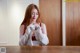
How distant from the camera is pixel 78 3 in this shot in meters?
3.71

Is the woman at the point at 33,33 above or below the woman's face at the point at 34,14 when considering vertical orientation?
below

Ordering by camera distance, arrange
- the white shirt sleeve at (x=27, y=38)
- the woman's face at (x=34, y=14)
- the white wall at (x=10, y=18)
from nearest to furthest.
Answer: the white shirt sleeve at (x=27, y=38) < the woman's face at (x=34, y=14) < the white wall at (x=10, y=18)

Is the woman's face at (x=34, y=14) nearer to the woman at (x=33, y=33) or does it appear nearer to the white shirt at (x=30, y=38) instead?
the woman at (x=33, y=33)

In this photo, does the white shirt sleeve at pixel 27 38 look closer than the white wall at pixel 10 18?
Yes

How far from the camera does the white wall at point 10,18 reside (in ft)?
11.5

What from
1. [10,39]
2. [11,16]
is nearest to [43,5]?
[11,16]

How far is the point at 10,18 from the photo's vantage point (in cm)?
354

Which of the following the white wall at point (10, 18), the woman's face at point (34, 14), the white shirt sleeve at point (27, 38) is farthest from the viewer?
the white wall at point (10, 18)

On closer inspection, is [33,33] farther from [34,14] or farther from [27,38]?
[34,14]

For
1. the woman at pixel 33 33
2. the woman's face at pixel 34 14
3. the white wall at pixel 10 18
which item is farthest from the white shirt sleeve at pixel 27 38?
the white wall at pixel 10 18

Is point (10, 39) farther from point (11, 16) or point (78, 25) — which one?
point (78, 25)

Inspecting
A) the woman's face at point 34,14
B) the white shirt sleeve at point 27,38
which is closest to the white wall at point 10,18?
the woman's face at point 34,14

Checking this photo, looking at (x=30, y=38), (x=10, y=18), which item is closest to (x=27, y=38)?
(x=30, y=38)

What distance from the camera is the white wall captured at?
11.5ft
